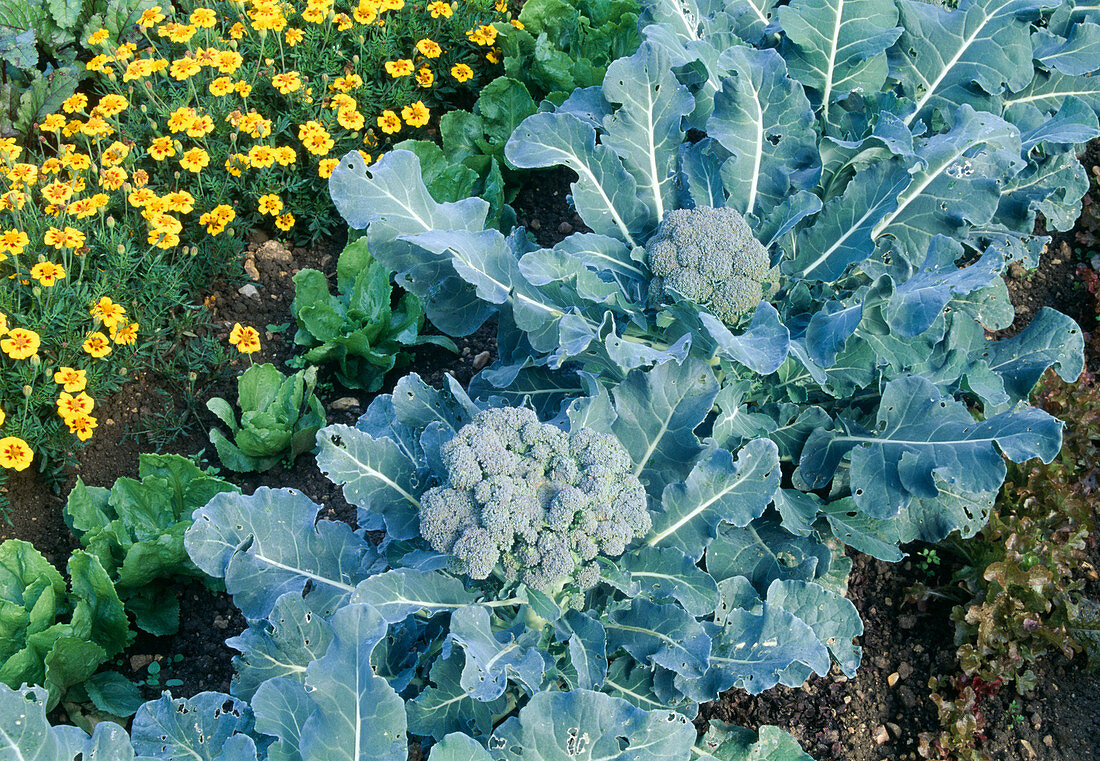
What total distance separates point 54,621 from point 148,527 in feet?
1.51

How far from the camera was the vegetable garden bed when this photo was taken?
2.94m

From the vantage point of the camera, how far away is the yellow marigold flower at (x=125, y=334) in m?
4.00

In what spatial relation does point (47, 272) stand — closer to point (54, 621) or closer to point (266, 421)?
point (266, 421)

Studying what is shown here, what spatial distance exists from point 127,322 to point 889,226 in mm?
3316

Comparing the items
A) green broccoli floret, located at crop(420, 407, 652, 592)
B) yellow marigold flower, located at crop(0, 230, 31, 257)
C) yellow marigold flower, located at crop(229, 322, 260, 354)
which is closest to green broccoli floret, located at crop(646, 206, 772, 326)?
green broccoli floret, located at crop(420, 407, 652, 592)

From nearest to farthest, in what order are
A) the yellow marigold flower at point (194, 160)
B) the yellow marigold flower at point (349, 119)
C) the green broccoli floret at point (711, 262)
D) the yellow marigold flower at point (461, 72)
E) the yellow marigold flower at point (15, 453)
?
the green broccoli floret at point (711, 262) → the yellow marigold flower at point (15, 453) → the yellow marigold flower at point (194, 160) → the yellow marigold flower at point (349, 119) → the yellow marigold flower at point (461, 72)

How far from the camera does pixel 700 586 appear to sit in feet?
9.72

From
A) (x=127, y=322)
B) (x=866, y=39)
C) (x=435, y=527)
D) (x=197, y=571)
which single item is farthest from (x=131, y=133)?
(x=866, y=39)

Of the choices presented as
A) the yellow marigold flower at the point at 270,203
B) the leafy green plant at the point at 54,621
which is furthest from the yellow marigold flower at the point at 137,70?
the leafy green plant at the point at 54,621

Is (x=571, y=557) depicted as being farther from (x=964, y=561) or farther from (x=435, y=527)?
(x=964, y=561)

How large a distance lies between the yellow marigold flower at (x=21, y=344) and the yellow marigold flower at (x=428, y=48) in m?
2.37

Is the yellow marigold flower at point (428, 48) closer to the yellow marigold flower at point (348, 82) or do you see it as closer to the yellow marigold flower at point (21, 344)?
the yellow marigold flower at point (348, 82)

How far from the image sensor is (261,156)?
452 cm

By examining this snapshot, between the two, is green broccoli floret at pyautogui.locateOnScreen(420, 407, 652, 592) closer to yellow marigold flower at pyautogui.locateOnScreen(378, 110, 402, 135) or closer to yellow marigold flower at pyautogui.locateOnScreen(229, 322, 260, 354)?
yellow marigold flower at pyautogui.locateOnScreen(229, 322, 260, 354)
